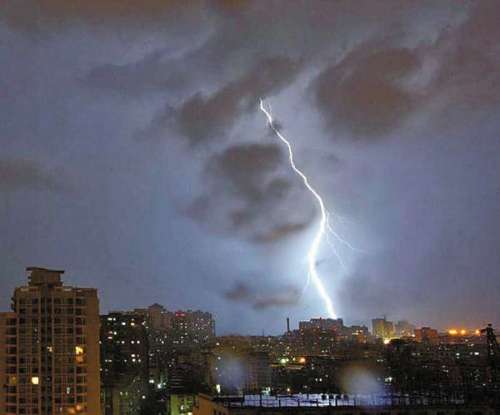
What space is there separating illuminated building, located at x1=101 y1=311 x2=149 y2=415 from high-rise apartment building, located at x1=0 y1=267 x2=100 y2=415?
11.8m

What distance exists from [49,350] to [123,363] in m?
20.9

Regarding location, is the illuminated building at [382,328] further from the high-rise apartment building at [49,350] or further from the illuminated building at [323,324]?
the high-rise apartment building at [49,350]

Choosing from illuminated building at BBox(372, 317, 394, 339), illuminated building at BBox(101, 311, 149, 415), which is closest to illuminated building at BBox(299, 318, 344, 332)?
illuminated building at BBox(372, 317, 394, 339)

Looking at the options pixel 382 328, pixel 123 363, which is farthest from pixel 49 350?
pixel 382 328

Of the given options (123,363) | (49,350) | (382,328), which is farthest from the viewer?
(382,328)

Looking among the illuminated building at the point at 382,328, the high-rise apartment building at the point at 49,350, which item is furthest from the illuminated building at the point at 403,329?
the high-rise apartment building at the point at 49,350

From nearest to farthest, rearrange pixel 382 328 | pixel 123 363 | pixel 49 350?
pixel 49 350 → pixel 123 363 → pixel 382 328

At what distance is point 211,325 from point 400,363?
58.7 meters

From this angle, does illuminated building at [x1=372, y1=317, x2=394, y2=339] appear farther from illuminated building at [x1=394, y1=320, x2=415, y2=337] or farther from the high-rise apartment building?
the high-rise apartment building

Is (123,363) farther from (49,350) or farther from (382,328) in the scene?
(382,328)

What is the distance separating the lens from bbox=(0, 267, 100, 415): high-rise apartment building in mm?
23469

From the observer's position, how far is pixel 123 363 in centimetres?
4419

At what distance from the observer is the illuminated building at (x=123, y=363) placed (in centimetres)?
3725

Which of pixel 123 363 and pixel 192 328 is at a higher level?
pixel 192 328
